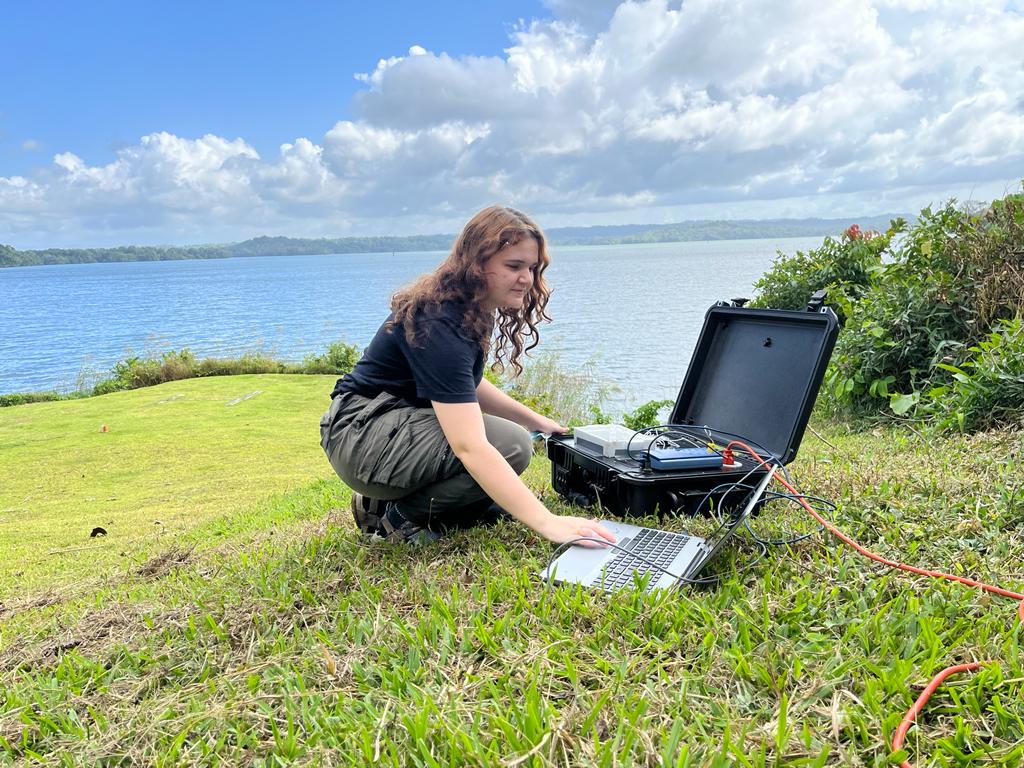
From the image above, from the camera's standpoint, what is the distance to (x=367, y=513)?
309 cm

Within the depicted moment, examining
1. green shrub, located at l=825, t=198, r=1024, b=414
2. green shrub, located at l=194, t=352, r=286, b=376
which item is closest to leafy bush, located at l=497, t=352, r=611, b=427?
green shrub, located at l=825, t=198, r=1024, b=414

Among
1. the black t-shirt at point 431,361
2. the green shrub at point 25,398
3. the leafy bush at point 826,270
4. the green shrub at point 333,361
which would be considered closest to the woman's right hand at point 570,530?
the black t-shirt at point 431,361

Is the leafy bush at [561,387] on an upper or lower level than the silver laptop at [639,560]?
lower

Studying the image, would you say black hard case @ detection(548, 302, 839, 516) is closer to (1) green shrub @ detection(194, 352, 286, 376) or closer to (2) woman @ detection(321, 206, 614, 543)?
(2) woman @ detection(321, 206, 614, 543)

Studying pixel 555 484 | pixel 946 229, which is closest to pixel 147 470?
pixel 555 484

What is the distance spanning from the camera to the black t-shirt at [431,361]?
2.42 metres

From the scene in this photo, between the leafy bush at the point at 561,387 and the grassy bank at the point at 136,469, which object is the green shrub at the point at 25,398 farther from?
the leafy bush at the point at 561,387

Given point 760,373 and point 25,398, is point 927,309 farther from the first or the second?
point 25,398

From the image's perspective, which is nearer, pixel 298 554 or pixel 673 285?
pixel 298 554

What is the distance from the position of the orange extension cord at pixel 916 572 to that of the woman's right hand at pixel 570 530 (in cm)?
81

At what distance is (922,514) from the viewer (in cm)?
273

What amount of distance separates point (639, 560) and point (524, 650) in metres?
0.61

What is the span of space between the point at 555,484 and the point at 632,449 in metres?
0.60

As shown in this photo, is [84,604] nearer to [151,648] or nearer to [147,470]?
[151,648]
